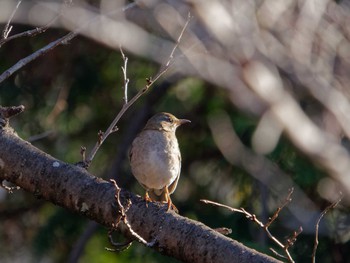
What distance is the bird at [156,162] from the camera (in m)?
5.78

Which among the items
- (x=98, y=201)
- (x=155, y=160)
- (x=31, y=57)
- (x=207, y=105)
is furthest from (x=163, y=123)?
(x=98, y=201)

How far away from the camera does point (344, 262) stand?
23.8 feet

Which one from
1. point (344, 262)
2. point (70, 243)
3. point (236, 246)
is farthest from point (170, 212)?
point (70, 243)

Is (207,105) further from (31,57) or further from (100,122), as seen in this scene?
(31,57)

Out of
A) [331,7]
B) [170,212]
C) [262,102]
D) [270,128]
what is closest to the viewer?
[170,212]

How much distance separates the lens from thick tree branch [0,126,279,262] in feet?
13.4

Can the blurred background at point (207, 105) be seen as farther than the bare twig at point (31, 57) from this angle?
Yes

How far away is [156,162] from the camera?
19.0 feet

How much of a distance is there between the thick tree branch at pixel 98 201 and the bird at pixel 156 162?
132 centimetres

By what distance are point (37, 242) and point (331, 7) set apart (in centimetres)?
331

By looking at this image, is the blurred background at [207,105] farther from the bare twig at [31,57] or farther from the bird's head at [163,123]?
the bird's head at [163,123]

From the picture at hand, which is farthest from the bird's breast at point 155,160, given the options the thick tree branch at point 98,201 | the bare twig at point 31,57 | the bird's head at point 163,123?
the bare twig at point 31,57

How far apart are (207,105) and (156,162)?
7.96 ft

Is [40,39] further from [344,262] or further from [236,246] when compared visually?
[236,246]
